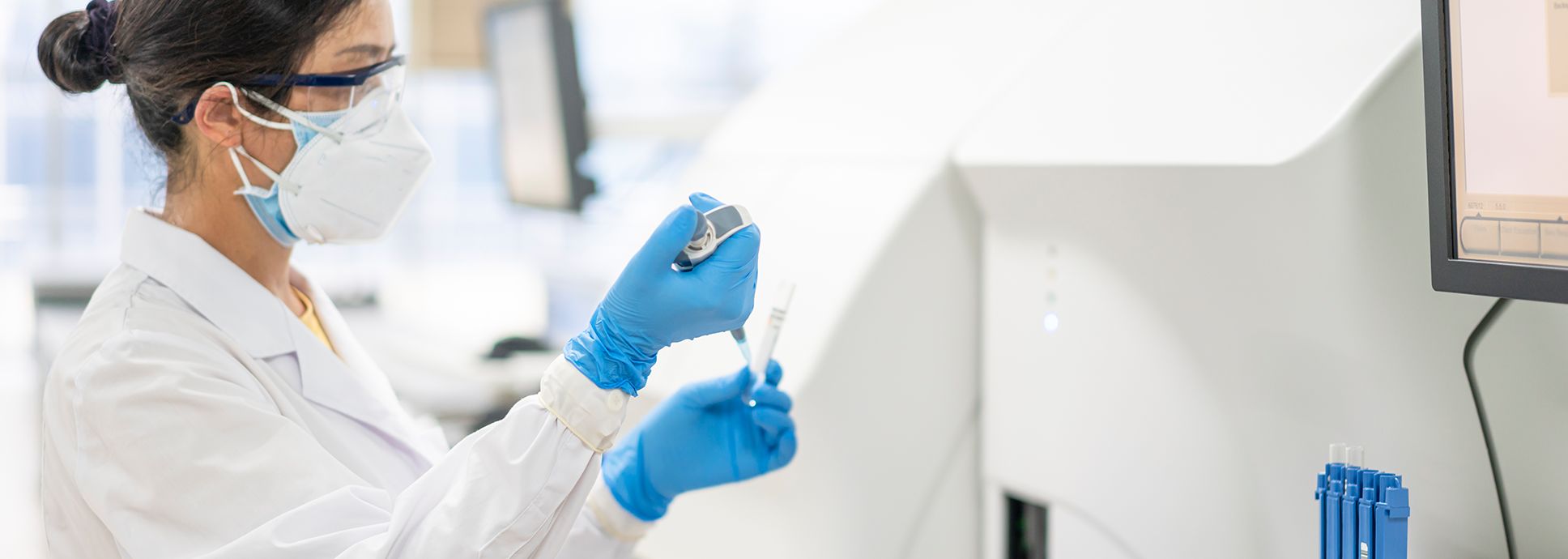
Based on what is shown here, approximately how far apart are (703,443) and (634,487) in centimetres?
10

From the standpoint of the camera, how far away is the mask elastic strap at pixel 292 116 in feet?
3.08

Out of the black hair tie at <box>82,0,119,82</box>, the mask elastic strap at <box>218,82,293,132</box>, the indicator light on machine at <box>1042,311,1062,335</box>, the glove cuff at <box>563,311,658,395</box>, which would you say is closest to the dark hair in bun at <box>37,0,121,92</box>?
the black hair tie at <box>82,0,119,82</box>

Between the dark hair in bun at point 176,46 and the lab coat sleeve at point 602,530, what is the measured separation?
0.49 meters

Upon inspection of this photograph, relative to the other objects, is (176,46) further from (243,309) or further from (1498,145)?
(1498,145)

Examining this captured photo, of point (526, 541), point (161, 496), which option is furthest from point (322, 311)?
point (526, 541)

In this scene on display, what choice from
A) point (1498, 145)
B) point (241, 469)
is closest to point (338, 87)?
point (241, 469)

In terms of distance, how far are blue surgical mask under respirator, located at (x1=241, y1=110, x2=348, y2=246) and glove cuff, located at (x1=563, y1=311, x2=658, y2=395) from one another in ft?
1.19

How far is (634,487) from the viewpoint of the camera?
3.46ft

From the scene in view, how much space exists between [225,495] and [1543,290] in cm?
87

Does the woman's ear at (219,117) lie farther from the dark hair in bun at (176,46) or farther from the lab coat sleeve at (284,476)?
the lab coat sleeve at (284,476)

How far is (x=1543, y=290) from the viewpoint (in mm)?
611

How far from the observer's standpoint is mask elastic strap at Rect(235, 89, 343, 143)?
3.08ft

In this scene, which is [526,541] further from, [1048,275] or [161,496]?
[1048,275]

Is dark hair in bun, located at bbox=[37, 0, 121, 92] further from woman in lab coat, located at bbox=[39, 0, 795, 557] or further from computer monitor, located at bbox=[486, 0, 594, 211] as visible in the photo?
computer monitor, located at bbox=[486, 0, 594, 211]
